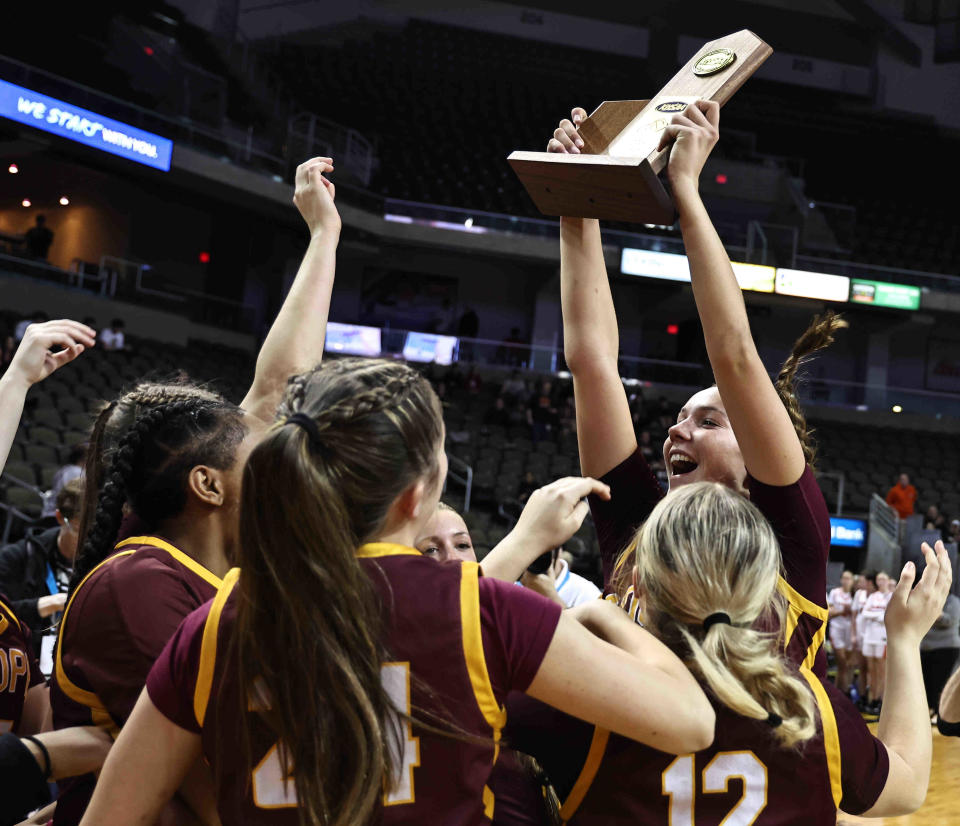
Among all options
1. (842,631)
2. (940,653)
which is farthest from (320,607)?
(842,631)

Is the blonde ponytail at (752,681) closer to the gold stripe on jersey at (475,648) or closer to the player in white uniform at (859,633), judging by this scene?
the gold stripe on jersey at (475,648)

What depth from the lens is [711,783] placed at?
1.37 meters

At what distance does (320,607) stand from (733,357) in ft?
2.63

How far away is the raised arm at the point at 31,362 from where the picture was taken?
2.10 m

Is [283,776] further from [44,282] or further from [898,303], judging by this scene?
[898,303]

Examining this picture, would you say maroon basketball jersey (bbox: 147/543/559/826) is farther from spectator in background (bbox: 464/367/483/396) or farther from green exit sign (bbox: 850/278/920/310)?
green exit sign (bbox: 850/278/920/310)

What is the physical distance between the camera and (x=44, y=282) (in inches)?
541

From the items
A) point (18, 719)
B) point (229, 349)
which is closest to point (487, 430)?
point (229, 349)

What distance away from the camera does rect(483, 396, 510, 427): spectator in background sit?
1566 cm

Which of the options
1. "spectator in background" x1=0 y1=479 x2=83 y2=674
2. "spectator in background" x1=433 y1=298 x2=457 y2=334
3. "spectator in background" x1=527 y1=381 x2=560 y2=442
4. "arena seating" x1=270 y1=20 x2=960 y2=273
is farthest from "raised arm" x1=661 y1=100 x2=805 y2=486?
"spectator in background" x1=433 y1=298 x2=457 y2=334

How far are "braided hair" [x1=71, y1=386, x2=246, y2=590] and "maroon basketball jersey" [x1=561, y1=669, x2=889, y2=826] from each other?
83 cm

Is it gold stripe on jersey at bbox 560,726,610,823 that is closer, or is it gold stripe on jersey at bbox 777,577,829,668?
gold stripe on jersey at bbox 560,726,610,823

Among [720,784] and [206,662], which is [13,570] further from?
[720,784]

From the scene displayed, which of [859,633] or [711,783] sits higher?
[711,783]
